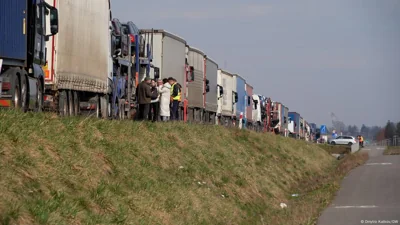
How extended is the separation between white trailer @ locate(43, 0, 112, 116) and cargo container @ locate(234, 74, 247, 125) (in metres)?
32.3

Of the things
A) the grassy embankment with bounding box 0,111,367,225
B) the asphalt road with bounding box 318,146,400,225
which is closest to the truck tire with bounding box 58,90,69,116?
the grassy embankment with bounding box 0,111,367,225

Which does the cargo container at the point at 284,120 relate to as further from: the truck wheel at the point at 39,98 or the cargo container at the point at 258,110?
the truck wheel at the point at 39,98

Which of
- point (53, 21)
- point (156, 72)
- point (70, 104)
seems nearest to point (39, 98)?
point (53, 21)

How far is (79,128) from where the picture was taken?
1459 centimetres

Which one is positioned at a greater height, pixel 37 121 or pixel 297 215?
pixel 37 121

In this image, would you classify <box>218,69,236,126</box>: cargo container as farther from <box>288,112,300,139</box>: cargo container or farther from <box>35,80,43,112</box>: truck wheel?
<box>288,112,300,139</box>: cargo container

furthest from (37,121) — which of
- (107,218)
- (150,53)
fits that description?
(150,53)

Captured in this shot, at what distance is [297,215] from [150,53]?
16.7 m

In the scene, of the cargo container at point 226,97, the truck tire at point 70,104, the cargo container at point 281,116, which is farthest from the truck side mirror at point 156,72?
the cargo container at point 281,116

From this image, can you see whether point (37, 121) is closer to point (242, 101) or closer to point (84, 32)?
point (84, 32)

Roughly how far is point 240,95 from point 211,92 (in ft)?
40.9

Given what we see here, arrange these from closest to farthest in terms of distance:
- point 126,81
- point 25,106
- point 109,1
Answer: point 25,106 < point 109,1 < point 126,81

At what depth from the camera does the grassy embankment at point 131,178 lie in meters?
10.1

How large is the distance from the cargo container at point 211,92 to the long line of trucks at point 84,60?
0.57 ft
